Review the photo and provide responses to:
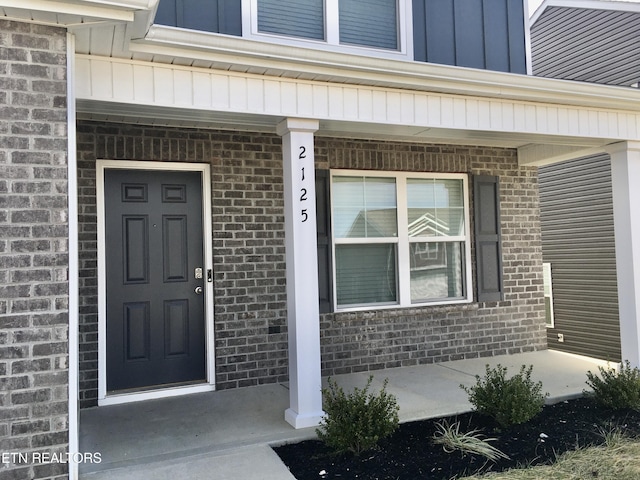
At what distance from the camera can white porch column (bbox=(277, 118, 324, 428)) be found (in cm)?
426

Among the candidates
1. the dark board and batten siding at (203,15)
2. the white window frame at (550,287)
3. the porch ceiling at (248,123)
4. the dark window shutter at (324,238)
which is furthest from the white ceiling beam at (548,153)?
the dark board and batten siding at (203,15)

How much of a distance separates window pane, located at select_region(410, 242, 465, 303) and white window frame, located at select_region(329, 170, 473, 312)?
0.20 ft

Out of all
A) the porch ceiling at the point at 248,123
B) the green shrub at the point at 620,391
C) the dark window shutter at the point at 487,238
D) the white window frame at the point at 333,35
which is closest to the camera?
the porch ceiling at the point at 248,123

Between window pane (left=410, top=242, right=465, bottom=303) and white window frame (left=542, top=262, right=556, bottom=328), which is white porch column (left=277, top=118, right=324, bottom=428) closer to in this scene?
window pane (left=410, top=242, right=465, bottom=303)

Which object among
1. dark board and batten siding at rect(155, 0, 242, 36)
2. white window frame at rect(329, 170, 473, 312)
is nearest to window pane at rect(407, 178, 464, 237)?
white window frame at rect(329, 170, 473, 312)

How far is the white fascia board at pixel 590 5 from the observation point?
27.2 feet

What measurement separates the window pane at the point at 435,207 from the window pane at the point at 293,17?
2.19m

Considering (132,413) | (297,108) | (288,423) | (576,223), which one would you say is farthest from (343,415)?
(576,223)

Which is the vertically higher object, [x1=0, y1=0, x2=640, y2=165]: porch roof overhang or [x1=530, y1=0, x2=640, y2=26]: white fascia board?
[x1=530, y1=0, x2=640, y2=26]: white fascia board

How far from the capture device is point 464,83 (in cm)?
462

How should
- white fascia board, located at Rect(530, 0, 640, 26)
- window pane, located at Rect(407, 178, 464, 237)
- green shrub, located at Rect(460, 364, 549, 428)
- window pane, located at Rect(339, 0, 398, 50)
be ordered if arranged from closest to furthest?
green shrub, located at Rect(460, 364, 549, 428) < window pane, located at Rect(339, 0, 398, 50) < window pane, located at Rect(407, 178, 464, 237) < white fascia board, located at Rect(530, 0, 640, 26)

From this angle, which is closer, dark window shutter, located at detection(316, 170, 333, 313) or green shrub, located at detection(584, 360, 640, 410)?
green shrub, located at detection(584, 360, 640, 410)

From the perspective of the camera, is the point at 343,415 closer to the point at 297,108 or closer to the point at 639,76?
the point at 297,108

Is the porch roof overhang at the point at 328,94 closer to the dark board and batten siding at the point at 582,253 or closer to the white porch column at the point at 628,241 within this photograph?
the white porch column at the point at 628,241
